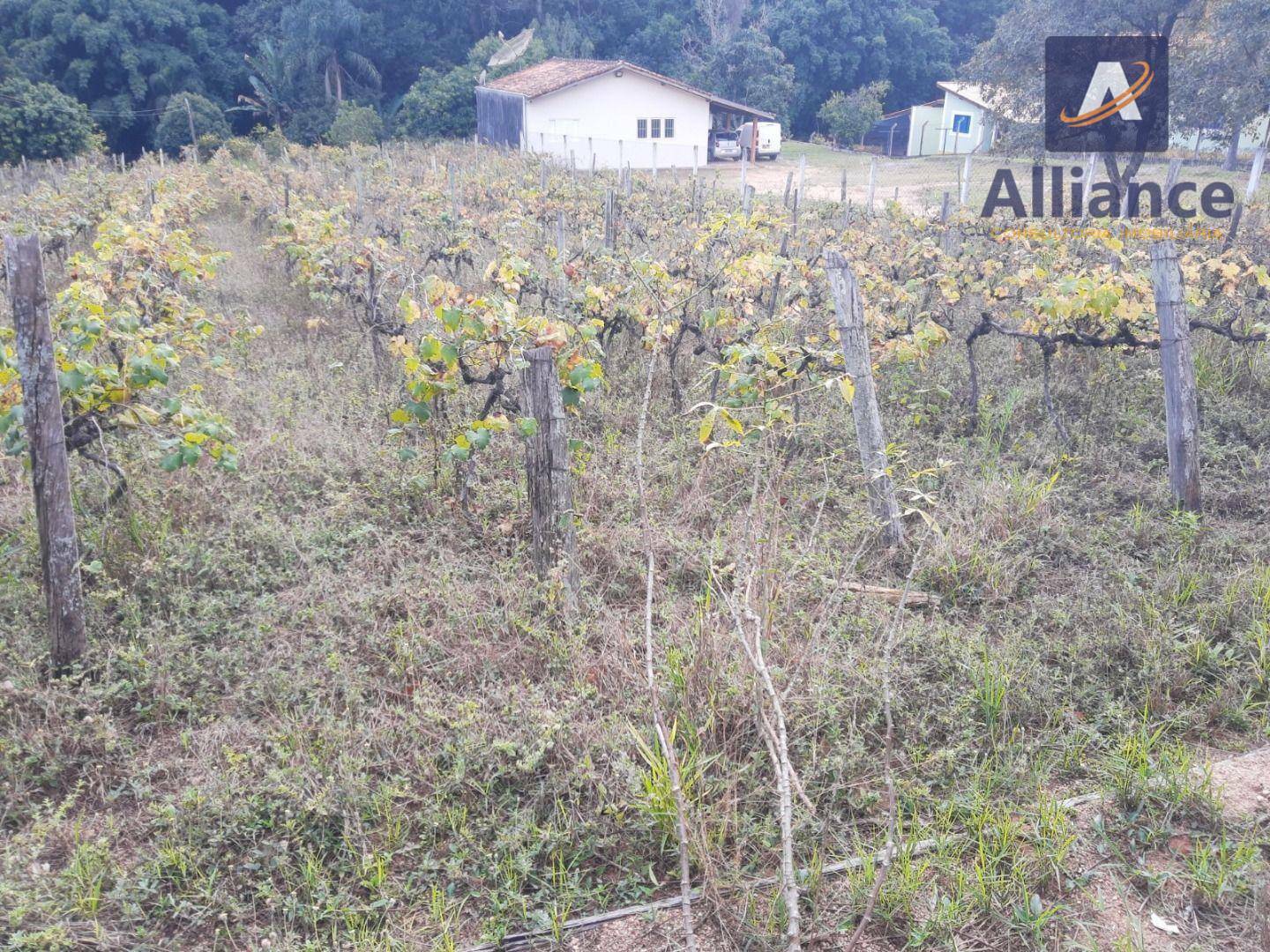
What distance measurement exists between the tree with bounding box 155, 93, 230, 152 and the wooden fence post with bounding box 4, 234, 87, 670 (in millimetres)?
28410

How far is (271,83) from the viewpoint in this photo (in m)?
31.0

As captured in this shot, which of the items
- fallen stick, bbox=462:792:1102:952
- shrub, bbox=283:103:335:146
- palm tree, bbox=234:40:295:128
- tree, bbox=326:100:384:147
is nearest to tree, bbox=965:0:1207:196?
tree, bbox=326:100:384:147

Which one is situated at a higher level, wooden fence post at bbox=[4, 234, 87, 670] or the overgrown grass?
wooden fence post at bbox=[4, 234, 87, 670]

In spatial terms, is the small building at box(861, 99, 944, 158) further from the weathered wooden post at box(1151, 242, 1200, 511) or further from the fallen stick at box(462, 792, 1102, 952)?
the fallen stick at box(462, 792, 1102, 952)

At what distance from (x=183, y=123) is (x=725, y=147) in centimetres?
1765

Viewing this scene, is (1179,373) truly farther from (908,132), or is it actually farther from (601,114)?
(908,132)

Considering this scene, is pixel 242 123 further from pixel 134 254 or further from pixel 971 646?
pixel 971 646

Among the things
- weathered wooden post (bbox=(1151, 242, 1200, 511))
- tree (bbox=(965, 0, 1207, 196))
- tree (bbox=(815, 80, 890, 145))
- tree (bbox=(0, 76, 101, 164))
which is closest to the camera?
weathered wooden post (bbox=(1151, 242, 1200, 511))

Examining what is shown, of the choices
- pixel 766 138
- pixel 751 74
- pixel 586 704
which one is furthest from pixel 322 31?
pixel 586 704

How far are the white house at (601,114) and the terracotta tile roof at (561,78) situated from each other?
A: 0.03 m

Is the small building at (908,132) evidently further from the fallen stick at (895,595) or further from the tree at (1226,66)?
the fallen stick at (895,595)

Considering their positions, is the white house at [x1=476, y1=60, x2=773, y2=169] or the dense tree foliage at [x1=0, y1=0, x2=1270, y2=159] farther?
the dense tree foliage at [x1=0, y1=0, x2=1270, y2=159]

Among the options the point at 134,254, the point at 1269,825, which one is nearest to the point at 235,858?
the point at 1269,825

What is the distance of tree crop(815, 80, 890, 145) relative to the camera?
32.8 m
